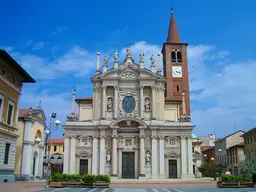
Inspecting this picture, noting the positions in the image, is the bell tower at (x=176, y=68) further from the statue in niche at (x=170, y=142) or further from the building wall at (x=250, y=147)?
the statue in niche at (x=170, y=142)

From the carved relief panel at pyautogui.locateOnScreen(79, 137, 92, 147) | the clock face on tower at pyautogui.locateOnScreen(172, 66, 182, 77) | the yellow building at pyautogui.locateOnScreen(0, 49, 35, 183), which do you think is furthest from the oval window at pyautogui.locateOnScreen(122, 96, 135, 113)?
the clock face on tower at pyautogui.locateOnScreen(172, 66, 182, 77)

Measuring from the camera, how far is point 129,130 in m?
41.1

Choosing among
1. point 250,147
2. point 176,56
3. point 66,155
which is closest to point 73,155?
point 66,155

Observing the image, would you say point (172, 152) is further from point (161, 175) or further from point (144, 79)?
point (144, 79)

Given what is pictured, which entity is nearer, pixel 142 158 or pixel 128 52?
pixel 142 158

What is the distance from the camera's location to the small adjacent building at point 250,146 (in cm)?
5166

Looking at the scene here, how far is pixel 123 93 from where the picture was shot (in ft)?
141

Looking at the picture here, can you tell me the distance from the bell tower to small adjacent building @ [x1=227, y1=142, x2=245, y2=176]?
14.4 m

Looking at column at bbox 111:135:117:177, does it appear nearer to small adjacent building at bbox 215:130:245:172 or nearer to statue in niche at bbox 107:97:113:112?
statue in niche at bbox 107:97:113:112

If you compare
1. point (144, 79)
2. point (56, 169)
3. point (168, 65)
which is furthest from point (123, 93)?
point (56, 169)

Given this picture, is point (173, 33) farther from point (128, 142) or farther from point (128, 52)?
point (128, 142)

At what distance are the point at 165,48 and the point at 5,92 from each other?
35946 mm

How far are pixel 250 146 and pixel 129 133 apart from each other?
80.6 feet

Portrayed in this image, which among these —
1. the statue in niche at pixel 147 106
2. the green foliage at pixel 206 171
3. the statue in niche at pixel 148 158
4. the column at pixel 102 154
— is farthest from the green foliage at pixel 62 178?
the green foliage at pixel 206 171
